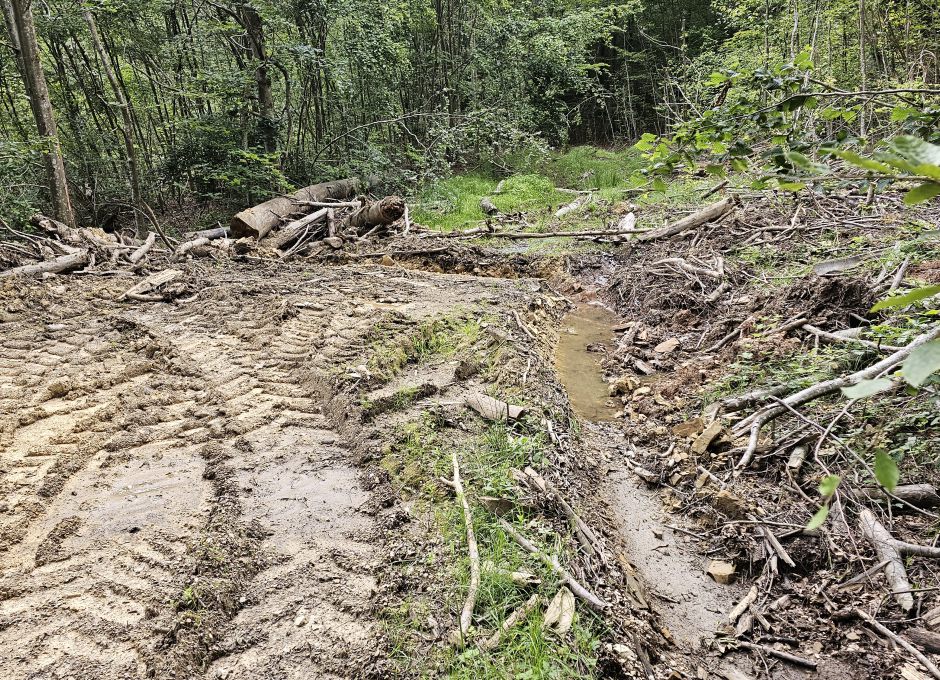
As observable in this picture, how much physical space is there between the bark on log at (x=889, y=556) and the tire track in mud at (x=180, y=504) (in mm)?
2663

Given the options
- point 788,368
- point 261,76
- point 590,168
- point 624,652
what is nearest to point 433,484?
point 624,652

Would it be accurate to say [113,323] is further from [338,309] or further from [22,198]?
[22,198]

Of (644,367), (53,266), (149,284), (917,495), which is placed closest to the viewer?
(917,495)

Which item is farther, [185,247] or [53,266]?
[185,247]

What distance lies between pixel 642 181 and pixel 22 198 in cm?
1260

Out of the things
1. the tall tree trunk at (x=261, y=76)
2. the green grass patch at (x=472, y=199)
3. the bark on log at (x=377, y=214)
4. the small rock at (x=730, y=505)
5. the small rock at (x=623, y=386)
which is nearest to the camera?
the small rock at (x=730, y=505)

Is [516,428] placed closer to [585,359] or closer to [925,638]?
[925,638]

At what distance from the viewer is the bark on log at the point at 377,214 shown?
10305 mm

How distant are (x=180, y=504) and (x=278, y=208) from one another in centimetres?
826

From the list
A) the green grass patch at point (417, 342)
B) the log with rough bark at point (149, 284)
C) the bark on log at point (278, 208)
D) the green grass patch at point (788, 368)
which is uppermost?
the bark on log at point (278, 208)

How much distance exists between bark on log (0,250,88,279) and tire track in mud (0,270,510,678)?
1787mm

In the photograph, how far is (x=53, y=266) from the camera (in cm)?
719

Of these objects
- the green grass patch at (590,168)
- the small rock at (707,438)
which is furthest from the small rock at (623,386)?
the green grass patch at (590,168)

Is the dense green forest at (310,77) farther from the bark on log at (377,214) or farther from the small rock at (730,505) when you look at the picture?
the small rock at (730,505)
